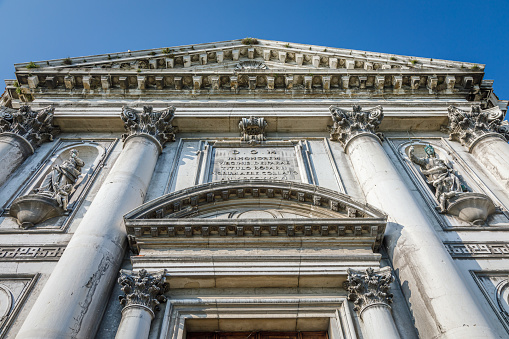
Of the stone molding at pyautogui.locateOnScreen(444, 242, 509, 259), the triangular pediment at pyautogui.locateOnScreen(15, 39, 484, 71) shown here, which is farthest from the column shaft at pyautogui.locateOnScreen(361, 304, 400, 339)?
the triangular pediment at pyautogui.locateOnScreen(15, 39, 484, 71)

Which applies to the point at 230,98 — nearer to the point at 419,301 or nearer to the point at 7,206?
the point at 7,206

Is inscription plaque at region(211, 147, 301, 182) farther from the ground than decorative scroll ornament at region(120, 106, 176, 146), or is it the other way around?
decorative scroll ornament at region(120, 106, 176, 146)

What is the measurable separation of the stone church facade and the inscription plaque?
0.07m

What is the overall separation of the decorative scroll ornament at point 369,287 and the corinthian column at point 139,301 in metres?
3.68

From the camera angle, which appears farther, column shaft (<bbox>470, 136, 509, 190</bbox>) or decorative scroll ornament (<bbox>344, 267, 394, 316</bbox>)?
column shaft (<bbox>470, 136, 509, 190</bbox>)

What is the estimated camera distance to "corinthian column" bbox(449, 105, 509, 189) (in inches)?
449

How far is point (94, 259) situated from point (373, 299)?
544 centimetres

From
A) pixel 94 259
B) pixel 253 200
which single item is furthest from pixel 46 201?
pixel 253 200

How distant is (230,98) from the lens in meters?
14.4

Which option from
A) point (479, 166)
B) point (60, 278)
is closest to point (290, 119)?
point (479, 166)

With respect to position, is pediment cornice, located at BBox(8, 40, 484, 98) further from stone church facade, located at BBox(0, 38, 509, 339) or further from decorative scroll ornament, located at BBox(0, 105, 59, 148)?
decorative scroll ornament, located at BBox(0, 105, 59, 148)

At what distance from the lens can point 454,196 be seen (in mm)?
10188

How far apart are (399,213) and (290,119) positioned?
5473 millimetres

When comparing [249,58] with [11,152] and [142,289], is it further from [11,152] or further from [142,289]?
[142,289]
